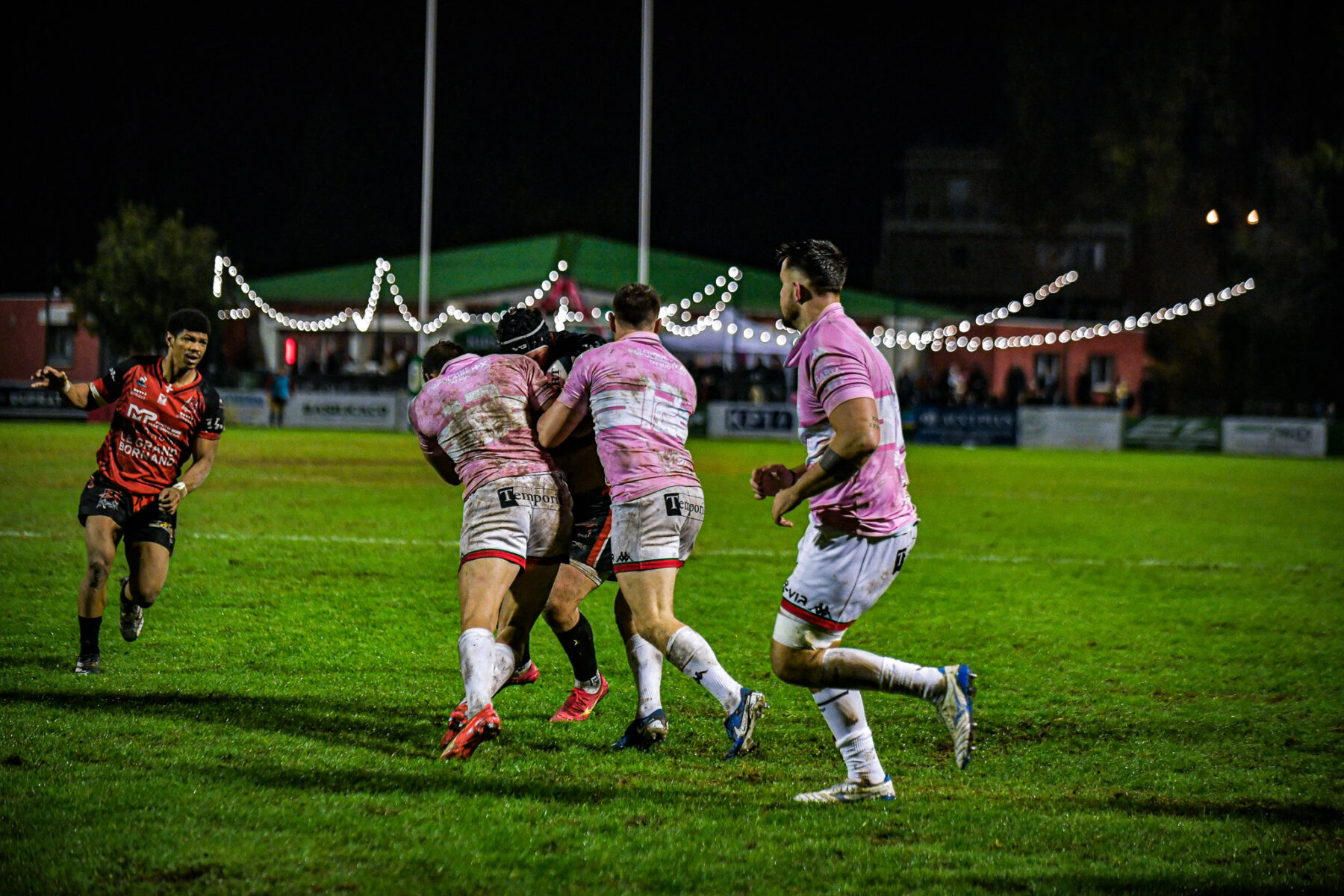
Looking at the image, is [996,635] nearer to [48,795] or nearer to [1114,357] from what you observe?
[48,795]

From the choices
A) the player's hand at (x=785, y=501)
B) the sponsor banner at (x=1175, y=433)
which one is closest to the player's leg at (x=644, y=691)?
the player's hand at (x=785, y=501)

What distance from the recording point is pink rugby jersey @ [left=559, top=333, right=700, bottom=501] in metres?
6.05

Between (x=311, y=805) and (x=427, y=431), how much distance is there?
194cm

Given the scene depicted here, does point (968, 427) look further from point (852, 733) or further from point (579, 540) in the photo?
point (852, 733)

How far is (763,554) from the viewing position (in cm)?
1388

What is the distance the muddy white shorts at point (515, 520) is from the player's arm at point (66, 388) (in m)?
2.52

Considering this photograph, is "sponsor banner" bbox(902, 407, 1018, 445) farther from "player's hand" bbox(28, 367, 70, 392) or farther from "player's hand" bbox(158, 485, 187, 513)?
"player's hand" bbox(28, 367, 70, 392)

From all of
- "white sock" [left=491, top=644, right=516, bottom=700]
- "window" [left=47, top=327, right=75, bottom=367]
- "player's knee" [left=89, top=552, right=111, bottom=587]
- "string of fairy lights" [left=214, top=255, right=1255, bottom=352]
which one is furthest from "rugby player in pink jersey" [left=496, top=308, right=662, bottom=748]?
"window" [left=47, top=327, right=75, bottom=367]

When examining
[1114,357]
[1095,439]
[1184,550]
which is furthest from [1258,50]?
[1184,550]

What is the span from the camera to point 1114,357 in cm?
5753

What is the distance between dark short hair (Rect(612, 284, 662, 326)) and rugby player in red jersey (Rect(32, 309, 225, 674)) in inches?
115

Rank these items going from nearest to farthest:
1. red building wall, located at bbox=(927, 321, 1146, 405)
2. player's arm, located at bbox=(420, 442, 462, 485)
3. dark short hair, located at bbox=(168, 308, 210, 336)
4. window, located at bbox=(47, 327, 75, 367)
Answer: player's arm, located at bbox=(420, 442, 462, 485), dark short hair, located at bbox=(168, 308, 210, 336), red building wall, located at bbox=(927, 321, 1146, 405), window, located at bbox=(47, 327, 75, 367)

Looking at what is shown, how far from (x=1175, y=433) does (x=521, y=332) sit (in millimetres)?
36722

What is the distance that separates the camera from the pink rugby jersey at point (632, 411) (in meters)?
6.05
